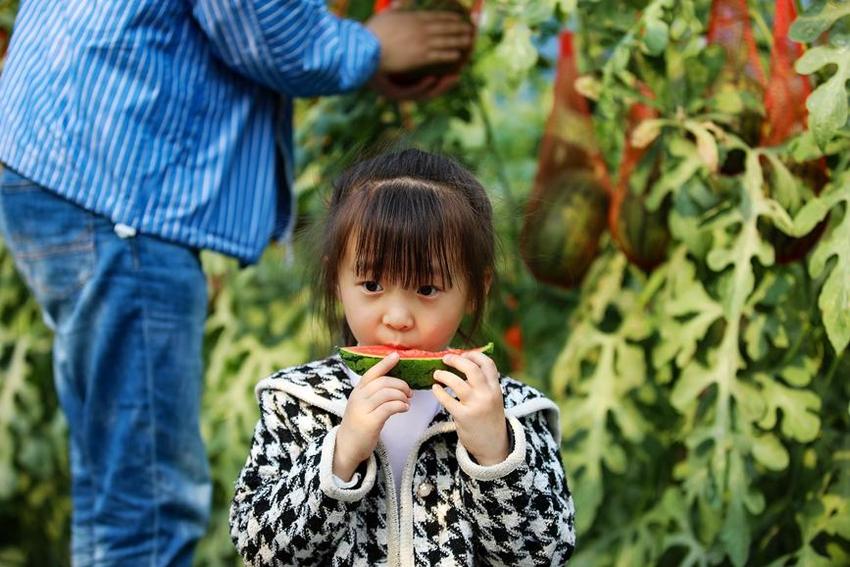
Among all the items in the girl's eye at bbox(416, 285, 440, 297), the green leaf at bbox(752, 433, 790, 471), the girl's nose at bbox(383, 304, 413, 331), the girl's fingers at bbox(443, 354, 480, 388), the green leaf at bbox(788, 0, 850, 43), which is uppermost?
the green leaf at bbox(788, 0, 850, 43)

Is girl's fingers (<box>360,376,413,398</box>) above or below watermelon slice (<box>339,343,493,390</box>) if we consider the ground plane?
below

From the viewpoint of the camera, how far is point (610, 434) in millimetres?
3059

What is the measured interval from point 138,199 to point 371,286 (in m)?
0.76

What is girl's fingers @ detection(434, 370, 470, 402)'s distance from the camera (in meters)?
1.76

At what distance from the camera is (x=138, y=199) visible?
2.45 m

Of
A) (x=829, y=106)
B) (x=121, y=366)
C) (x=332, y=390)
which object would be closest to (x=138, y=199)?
(x=121, y=366)

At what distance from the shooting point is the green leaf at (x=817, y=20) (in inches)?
91.0

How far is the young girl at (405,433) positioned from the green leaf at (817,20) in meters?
0.75

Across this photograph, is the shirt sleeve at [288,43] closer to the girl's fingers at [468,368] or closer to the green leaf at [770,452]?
the girl's fingers at [468,368]

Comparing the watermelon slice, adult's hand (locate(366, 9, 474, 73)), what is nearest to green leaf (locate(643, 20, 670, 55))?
adult's hand (locate(366, 9, 474, 73))

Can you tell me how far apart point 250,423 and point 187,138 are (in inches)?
→ 45.5

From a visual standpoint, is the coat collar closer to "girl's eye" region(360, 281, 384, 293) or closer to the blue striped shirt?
"girl's eye" region(360, 281, 384, 293)

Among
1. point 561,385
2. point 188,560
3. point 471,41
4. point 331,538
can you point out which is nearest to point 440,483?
point 331,538

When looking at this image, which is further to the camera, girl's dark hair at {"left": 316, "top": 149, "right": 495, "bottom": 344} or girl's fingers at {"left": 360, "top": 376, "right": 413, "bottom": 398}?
girl's dark hair at {"left": 316, "top": 149, "right": 495, "bottom": 344}
